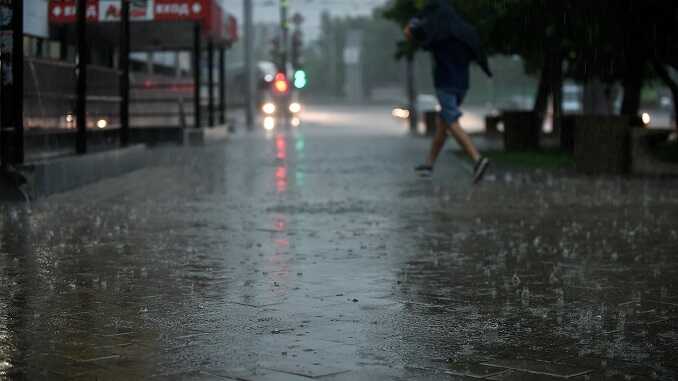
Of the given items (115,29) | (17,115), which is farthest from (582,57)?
(17,115)

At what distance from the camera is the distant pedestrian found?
17078mm

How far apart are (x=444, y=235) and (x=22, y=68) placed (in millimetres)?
5042

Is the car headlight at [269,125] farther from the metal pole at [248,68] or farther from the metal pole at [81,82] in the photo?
the metal pole at [81,82]

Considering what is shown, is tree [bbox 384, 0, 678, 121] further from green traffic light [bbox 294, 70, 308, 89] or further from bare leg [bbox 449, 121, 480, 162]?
green traffic light [bbox 294, 70, 308, 89]

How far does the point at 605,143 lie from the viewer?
1912cm

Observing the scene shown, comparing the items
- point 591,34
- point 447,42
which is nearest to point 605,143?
point 591,34

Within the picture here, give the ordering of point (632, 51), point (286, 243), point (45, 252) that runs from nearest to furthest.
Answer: point (45, 252) → point (286, 243) → point (632, 51)

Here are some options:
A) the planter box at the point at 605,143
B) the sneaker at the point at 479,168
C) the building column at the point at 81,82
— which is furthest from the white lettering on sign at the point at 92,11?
the sneaker at the point at 479,168

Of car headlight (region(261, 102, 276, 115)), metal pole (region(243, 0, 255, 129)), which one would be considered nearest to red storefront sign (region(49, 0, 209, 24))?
metal pole (region(243, 0, 255, 129))

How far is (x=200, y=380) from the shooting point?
5.50 m

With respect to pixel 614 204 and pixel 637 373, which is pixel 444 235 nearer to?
pixel 614 204

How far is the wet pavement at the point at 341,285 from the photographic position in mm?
5941

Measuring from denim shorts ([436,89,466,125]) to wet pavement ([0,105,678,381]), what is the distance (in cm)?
169

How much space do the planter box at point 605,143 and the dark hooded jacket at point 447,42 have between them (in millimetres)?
2574
